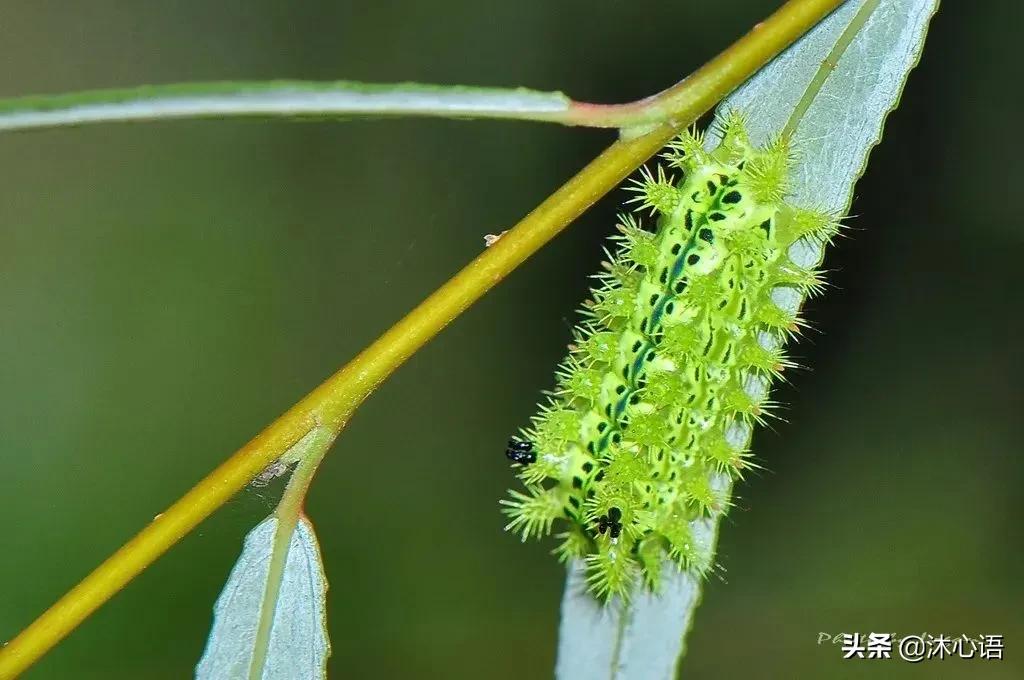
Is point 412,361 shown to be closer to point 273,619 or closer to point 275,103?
point 273,619

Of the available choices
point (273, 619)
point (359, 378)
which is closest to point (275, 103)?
point (359, 378)

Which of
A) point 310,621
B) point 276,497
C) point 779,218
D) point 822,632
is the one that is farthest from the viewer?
point 822,632

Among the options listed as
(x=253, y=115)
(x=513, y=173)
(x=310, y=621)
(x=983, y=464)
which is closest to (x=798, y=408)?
(x=983, y=464)

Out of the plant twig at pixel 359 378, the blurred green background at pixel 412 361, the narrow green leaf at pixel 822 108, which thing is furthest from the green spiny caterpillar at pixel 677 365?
the blurred green background at pixel 412 361

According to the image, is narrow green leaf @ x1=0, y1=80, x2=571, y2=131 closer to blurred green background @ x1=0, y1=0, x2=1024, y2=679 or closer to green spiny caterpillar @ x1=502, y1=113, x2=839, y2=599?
green spiny caterpillar @ x1=502, y1=113, x2=839, y2=599

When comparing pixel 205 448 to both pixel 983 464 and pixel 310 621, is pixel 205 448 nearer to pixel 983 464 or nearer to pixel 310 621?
pixel 310 621

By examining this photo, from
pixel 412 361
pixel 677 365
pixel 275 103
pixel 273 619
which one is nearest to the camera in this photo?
pixel 275 103
